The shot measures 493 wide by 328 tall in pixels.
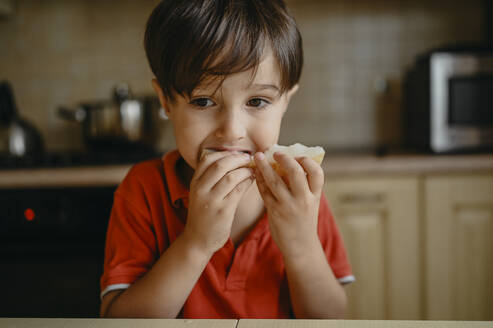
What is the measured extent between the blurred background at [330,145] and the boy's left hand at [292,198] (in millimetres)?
739

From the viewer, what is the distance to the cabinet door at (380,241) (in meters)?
1.50

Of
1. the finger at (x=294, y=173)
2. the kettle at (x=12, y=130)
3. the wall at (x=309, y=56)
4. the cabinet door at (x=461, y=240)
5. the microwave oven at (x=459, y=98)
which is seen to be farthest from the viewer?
the wall at (x=309, y=56)

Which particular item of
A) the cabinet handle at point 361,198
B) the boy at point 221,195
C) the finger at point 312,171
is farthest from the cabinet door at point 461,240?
the finger at point 312,171

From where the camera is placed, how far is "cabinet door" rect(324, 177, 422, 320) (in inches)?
58.9

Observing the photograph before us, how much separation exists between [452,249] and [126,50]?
68.8 inches

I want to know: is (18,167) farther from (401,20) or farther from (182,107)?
(401,20)

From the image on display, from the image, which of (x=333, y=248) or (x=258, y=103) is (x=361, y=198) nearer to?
(x=333, y=248)

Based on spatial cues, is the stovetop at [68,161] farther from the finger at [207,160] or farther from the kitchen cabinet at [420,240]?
the finger at [207,160]

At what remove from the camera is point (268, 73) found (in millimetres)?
750

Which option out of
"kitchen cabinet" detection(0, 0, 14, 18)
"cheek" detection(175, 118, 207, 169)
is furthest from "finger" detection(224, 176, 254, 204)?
"kitchen cabinet" detection(0, 0, 14, 18)

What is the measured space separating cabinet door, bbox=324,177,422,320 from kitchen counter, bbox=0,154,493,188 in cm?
4

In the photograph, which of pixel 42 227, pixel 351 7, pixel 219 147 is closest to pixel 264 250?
pixel 219 147

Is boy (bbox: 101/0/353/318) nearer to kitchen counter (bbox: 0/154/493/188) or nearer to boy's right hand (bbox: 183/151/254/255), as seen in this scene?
boy's right hand (bbox: 183/151/254/255)

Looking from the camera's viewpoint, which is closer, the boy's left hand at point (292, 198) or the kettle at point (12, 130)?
the boy's left hand at point (292, 198)
